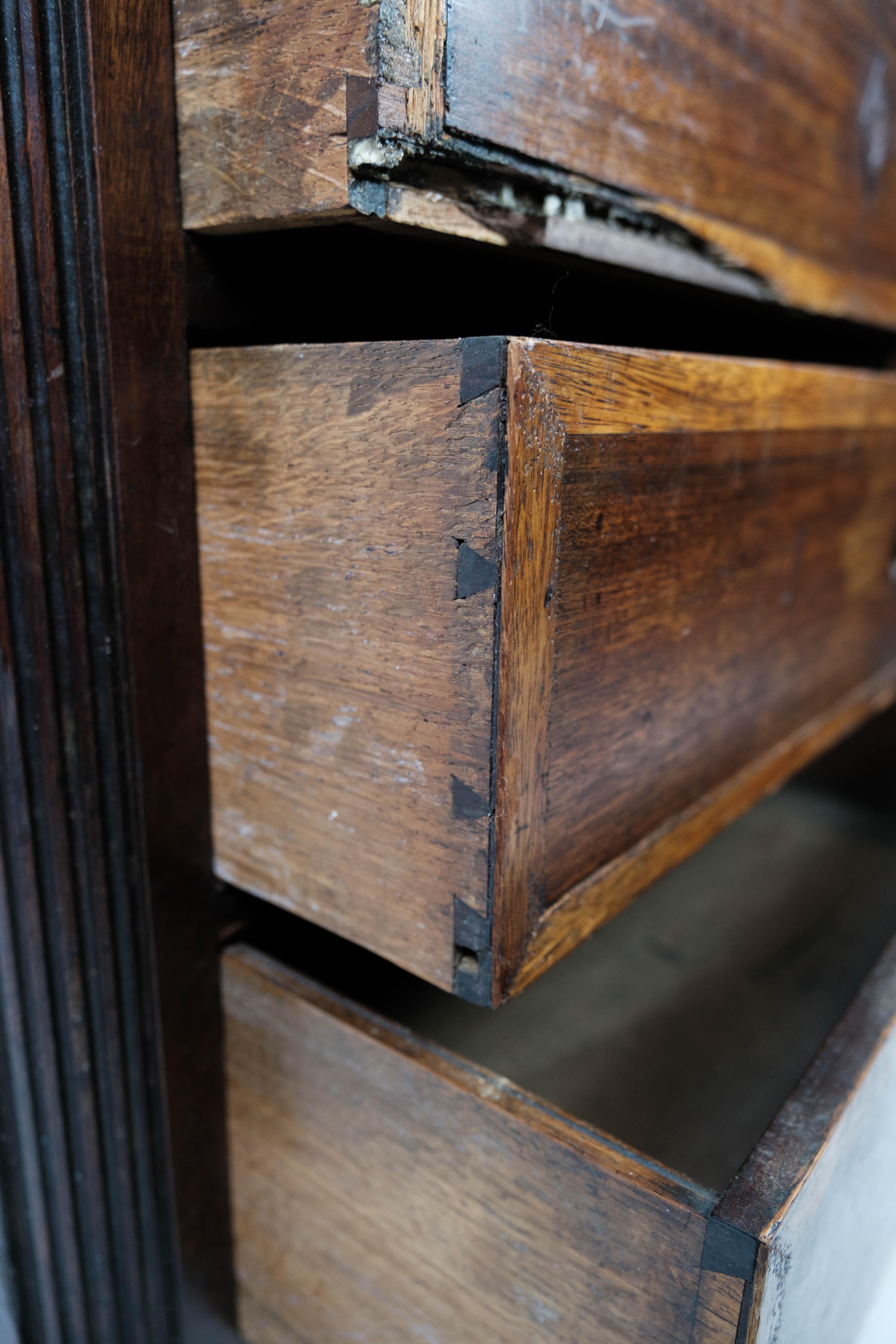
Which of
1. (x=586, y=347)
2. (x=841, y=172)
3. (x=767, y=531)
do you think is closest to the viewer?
(x=586, y=347)

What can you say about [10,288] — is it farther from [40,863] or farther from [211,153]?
[40,863]

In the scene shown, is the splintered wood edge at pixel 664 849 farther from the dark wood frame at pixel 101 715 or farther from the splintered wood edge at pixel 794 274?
the splintered wood edge at pixel 794 274

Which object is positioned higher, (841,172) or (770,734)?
(841,172)

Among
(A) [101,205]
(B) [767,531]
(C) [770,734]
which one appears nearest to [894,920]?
(C) [770,734]

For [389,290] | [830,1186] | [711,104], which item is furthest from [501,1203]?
[711,104]

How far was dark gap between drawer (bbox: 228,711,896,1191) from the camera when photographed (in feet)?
2.24

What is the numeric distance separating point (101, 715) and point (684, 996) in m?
0.57

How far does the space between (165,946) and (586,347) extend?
1.43ft

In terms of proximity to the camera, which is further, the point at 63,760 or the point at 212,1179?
the point at 212,1179

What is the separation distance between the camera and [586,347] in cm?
43

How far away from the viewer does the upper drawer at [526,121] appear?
16.1 inches

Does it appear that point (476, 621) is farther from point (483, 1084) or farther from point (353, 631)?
point (483, 1084)

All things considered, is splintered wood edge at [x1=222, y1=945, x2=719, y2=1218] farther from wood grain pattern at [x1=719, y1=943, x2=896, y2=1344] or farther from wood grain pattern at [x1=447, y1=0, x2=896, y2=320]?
wood grain pattern at [x1=447, y1=0, x2=896, y2=320]

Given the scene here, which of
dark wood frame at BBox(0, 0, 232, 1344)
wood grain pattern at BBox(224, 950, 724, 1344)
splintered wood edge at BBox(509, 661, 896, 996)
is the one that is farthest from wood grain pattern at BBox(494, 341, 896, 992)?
dark wood frame at BBox(0, 0, 232, 1344)
